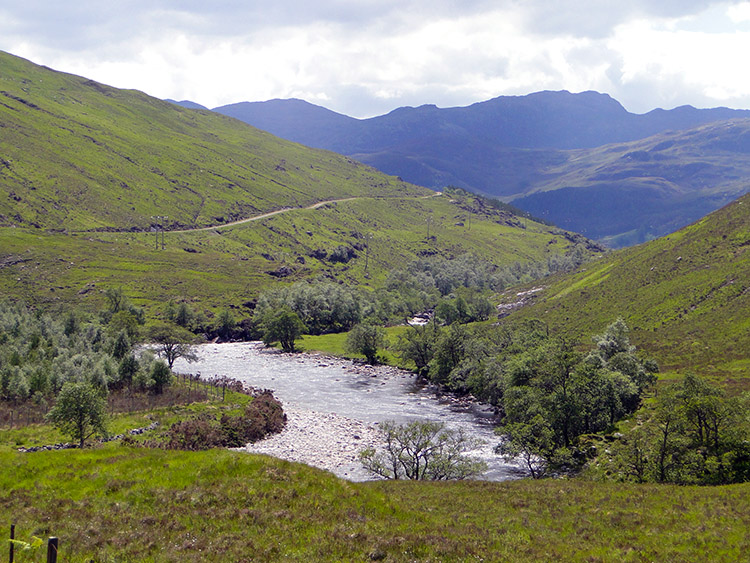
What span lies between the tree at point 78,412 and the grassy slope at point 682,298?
3313 inches

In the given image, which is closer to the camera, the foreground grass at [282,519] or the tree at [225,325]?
the foreground grass at [282,519]

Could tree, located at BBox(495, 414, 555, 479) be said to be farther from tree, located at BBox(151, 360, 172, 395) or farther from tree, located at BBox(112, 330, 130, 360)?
tree, located at BBox(112, 330, 130, 360)

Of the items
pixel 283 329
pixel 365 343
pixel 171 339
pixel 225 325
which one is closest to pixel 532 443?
pixel 365 343

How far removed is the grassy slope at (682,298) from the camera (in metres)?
94.8

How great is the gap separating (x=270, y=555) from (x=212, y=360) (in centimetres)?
12546

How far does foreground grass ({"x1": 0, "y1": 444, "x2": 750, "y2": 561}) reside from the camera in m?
22.5

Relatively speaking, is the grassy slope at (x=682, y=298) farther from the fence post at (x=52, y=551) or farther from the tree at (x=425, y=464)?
the fence post at (x=52, y=551)

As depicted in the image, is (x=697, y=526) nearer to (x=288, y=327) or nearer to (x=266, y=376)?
(x=266, y=376)

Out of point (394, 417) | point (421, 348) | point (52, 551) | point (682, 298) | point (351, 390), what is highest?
point (682, 298)

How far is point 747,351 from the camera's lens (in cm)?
8738

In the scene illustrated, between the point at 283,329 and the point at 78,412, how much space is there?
100109 mm

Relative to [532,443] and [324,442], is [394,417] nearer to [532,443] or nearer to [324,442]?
[324,442]

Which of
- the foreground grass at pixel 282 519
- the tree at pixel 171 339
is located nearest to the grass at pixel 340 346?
the tree at pixel 171 339

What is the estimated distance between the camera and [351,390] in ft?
359
